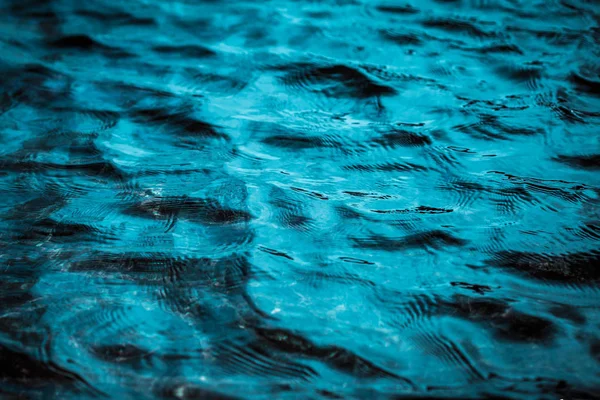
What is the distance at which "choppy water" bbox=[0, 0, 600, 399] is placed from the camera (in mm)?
2057

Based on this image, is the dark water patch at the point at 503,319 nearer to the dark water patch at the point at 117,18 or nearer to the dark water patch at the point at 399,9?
the dark water patch at the point at 399,9

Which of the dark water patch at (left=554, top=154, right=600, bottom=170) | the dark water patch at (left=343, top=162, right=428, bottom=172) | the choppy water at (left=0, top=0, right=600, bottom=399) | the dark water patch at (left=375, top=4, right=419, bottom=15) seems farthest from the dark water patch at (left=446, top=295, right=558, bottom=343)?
the dark water patch at (left=375, top=4, right=419, bottom=15)

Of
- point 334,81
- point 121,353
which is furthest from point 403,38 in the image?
point 121,353

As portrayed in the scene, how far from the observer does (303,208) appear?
9.44ft

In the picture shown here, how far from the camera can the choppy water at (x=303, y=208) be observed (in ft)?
6.75

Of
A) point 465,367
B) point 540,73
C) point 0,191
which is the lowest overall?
point 0,191

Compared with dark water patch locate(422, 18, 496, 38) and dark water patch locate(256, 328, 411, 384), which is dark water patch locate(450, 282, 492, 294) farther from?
dark water patch locate(422, 18, 496, 38)

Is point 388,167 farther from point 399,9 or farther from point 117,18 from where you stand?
point 117,18

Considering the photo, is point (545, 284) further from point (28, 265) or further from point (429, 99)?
point (28, 265)

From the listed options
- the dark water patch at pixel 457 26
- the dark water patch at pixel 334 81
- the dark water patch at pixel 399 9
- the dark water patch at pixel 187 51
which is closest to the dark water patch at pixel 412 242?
the dark water patch at pixel 334 81

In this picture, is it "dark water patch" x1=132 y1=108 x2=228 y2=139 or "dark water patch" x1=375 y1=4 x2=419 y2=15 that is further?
"dark water patch" x1=375 y1=4 x2=419 y2=15

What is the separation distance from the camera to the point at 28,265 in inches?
98.0

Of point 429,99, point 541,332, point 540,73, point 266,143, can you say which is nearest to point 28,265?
point 266,143

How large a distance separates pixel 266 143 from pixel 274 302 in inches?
53.0
